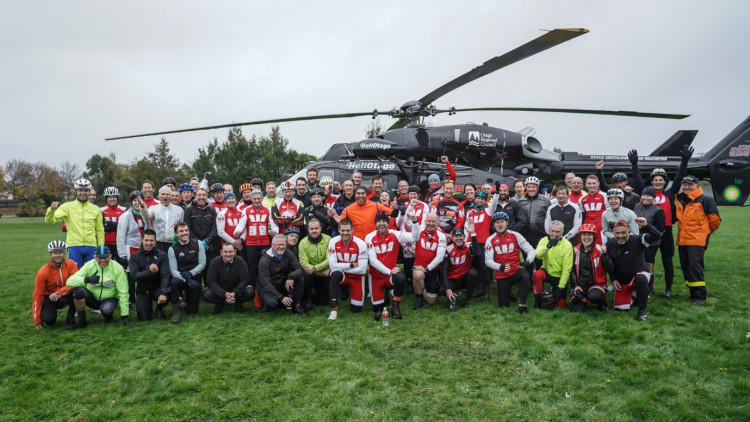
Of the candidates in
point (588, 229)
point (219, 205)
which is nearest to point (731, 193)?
point (588, 229)

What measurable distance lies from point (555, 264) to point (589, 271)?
440 millimetres

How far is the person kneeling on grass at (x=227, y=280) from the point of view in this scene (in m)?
6.02

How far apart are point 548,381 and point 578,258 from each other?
256 centimetres

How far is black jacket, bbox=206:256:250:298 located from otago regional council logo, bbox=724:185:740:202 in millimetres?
11355

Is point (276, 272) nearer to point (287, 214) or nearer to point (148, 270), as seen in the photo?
point (287, 214)

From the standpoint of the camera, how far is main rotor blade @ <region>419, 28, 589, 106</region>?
513cm

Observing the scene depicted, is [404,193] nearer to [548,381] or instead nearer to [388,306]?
[388,306]

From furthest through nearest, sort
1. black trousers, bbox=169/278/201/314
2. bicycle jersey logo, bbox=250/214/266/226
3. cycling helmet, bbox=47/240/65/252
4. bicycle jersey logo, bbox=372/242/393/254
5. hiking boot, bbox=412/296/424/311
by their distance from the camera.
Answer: bicycle jersey logo, bbox=250/214/266/226
hiking boot, bbox=412/296/424/311
bicycle jersey logo, bbox=372/242/393/254
black trousers, bbox=169/278/201/314
cycling helmet, bbox=47/240/65/252

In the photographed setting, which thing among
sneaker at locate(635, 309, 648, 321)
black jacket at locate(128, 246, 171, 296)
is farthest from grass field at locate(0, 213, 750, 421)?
black jacket at locate(128, 246, 171, 296)

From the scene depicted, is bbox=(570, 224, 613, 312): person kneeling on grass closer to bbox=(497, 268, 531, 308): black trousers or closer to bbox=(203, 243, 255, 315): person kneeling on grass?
bbox=(497, 268, 531, 308): black trousers

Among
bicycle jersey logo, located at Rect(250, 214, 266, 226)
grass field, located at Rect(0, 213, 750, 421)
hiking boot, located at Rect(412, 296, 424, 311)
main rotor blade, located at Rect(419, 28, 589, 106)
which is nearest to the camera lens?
grass field, located at Rect(0, 213, 750, 421)

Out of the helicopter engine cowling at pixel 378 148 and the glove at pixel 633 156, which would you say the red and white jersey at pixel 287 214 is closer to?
the helicopter engine cowling at pixel 378 148

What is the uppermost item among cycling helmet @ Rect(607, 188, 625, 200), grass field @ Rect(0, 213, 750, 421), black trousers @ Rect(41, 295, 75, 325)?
cycling helmet @ Rect(607, 188, 625, 200)

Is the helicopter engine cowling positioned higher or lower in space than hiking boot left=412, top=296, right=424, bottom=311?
higher
